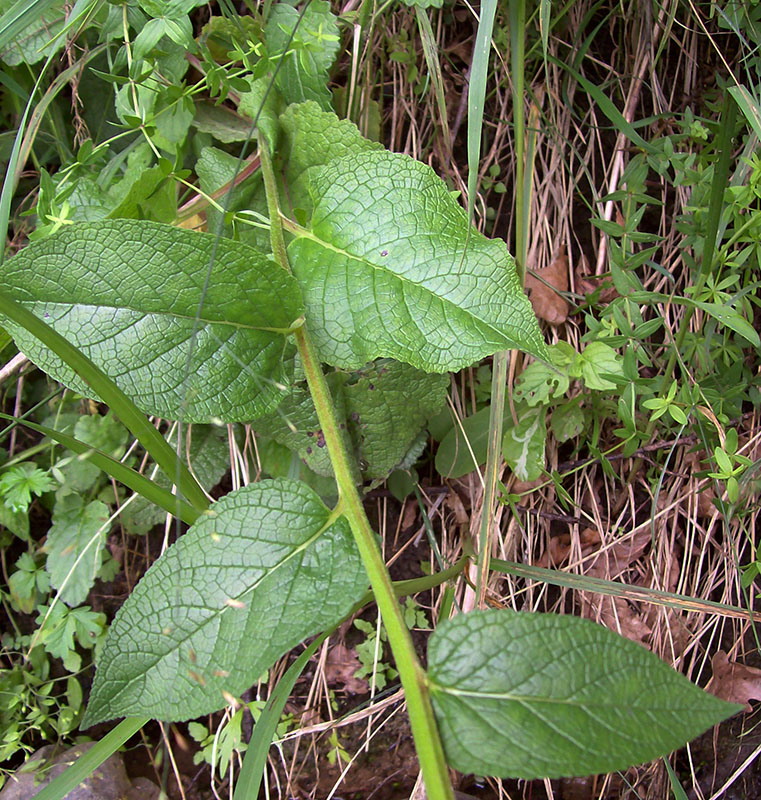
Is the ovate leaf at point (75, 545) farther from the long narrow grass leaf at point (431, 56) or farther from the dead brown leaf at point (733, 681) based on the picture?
the dead brown leaf at point (733, 681)

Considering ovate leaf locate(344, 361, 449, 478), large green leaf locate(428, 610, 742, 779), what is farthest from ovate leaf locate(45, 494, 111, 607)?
large green leaf locate(428, 610, 742, 779)

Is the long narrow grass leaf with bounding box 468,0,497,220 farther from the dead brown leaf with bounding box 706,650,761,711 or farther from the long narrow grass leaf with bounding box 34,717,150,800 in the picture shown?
the dead brown leaf with bounding box 706,650,761,711

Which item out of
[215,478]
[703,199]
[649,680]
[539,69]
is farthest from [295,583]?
[539,69]

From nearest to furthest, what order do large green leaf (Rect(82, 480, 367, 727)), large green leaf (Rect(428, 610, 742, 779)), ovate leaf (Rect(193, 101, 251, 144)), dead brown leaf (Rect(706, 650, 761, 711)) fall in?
1. large green leaf (Rect(428, 610, 742, 779))
2. large green leaf (Rect(82, 480, 367, 727))
3. ovate leaf (Rect(193, 101, 251, 144))
4. dead brown leaf (Rect(706, 650, 761, 711))

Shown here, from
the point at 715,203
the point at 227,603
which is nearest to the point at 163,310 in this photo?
the point at 227,603

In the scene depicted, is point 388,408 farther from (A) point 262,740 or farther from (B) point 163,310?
(A) point 262,740
